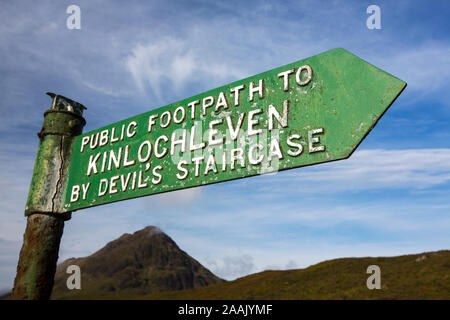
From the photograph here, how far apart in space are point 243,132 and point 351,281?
2740 centimetres

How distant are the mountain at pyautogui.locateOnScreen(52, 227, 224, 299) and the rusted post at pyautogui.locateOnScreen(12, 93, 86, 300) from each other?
88483mm

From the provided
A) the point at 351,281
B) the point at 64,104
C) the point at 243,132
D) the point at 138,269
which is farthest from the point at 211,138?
the point at 138,269

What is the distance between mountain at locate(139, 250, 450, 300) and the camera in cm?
2200

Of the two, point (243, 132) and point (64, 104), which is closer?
point (243, 132)

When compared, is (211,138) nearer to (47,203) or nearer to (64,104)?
(47,203)

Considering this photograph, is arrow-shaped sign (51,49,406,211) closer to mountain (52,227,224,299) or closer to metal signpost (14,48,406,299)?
metal signpost (14,48,406,299)

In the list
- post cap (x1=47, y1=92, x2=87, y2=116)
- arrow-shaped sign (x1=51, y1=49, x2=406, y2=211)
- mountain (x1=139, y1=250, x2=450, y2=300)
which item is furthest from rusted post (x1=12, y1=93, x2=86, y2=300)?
mountain (x1=139, y1=250, x2=450, y2=300)

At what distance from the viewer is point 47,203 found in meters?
3.24

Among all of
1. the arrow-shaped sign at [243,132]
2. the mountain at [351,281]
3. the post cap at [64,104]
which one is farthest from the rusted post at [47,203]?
the mountain at [351,281]

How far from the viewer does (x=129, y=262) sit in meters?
108

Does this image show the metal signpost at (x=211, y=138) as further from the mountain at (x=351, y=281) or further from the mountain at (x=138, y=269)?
the mountain at (x=138, y=269)

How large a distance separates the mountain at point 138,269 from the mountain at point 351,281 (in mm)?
63386
